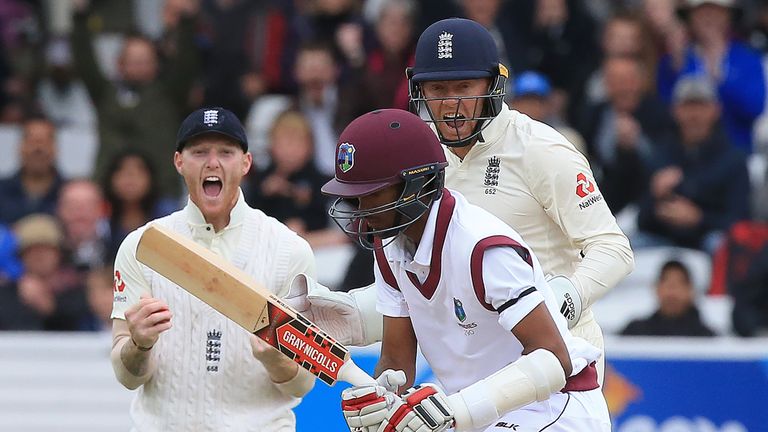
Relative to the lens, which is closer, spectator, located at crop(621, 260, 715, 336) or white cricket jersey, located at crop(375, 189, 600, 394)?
white cricket jersey, located at crop(375, 189, 600, 394)

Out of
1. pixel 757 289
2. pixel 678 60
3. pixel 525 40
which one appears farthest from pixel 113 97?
pixel 757 289

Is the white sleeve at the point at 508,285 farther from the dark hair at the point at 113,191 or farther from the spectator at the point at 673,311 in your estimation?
the dark hair at the point at 113,191

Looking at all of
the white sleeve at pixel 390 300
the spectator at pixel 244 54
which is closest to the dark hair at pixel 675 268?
the spectator at pixel 244 54

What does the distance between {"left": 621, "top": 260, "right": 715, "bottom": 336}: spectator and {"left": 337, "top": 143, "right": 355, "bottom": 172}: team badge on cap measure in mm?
4634

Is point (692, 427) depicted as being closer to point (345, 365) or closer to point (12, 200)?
point (345, 365)

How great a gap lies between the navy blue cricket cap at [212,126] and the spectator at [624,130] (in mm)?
4895

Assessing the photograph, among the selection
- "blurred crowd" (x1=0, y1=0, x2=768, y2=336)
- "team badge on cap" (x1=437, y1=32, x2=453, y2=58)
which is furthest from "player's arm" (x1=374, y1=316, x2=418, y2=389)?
"blurred crowd" (x1=0, y1=0, x2=768, y2=336)

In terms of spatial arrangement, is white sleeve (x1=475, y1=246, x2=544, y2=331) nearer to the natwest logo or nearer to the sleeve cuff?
the sleeve cuff

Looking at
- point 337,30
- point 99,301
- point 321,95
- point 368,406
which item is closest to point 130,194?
point 99,301

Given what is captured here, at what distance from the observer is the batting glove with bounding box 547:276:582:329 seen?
190 inches

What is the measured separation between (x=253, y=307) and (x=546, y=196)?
130 centimetres

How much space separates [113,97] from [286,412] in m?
5.83

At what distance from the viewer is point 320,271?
9.49 metres

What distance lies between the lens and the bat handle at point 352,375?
427 centimetres
